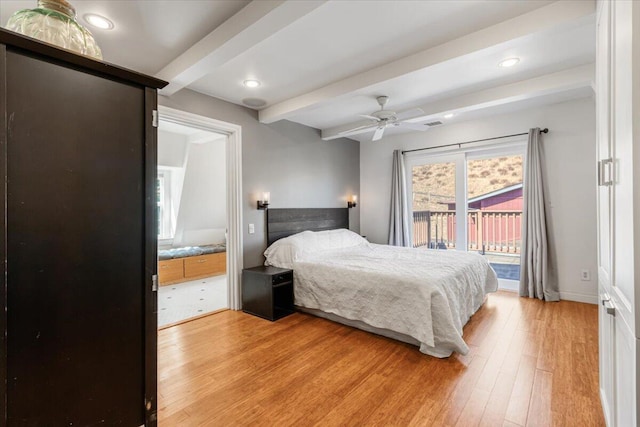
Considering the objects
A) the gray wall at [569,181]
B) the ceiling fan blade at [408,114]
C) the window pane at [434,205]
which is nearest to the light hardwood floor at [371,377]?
the gray wall at [569,181]

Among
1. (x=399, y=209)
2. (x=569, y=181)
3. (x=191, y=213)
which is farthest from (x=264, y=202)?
(x=569, y=181)

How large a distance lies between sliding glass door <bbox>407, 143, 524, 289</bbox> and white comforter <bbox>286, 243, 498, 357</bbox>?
3.78 ft

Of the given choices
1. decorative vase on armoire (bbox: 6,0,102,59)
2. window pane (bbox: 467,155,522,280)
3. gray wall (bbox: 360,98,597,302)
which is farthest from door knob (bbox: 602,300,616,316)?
window pane (bbox: 467,155,522,280)

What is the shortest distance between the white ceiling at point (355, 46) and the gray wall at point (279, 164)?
0.25m

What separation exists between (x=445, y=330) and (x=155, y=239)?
229 cm

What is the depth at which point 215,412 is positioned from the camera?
1811mm

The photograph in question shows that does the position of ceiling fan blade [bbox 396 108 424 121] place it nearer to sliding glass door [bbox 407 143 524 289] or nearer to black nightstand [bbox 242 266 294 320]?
sliding glass door [bbox 407 143 524 289]

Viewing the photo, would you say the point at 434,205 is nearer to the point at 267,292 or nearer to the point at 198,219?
the point at 267,292

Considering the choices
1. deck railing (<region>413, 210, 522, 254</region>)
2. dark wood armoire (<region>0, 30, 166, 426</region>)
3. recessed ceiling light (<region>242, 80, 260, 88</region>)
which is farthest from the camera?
deck railing (<region>413, 210, 522, 254</region>)

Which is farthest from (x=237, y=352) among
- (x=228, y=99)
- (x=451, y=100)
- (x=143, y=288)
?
(x=451, y=100)

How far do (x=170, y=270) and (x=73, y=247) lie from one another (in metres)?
4.36

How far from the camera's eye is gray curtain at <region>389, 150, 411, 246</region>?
17.2ft

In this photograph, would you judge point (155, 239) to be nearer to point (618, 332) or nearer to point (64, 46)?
point (64, 46)

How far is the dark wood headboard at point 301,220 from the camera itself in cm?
418
